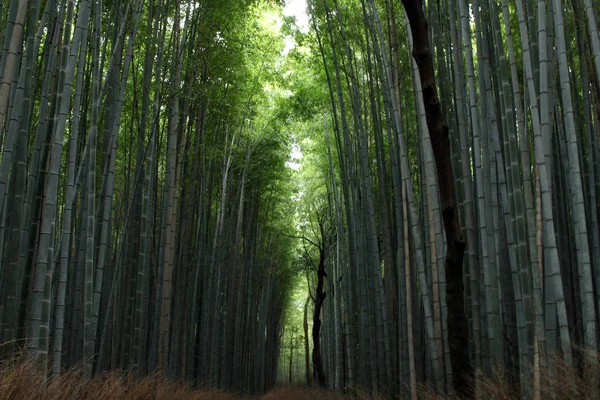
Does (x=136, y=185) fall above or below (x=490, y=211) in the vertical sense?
above

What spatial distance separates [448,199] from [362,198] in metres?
2.46

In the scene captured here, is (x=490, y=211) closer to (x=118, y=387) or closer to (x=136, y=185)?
(x=118, y=387)

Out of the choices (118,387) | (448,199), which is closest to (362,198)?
(448,199)

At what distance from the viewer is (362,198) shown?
5.25 m

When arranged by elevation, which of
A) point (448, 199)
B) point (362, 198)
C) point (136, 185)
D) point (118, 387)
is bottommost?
point (118, 387)

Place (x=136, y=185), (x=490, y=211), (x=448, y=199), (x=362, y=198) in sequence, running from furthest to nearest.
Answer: (x=362, y=198) → (x=136, y=185) → (x=490, y=211) → (x=448, y=199)

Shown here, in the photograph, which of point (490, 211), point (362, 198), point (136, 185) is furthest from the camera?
point (362, 198)

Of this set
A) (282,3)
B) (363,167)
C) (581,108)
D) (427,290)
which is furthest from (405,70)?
(427,290)

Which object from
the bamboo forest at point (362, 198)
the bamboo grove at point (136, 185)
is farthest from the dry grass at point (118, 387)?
the bamboo grove at point (136, 185)

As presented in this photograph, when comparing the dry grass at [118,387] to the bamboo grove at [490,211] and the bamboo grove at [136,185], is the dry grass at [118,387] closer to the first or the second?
the bamboo grove at [490,211]

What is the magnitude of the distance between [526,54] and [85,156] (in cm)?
263

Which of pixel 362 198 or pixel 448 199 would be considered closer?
pixel 448 199

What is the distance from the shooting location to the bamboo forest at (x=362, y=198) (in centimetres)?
270

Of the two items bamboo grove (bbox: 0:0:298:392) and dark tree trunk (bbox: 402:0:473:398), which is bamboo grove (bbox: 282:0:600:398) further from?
bamboo grove (bbox: 0:0:298:392)
